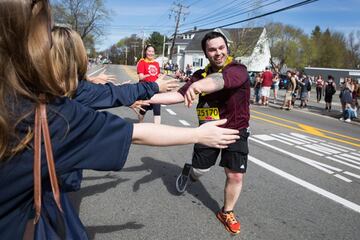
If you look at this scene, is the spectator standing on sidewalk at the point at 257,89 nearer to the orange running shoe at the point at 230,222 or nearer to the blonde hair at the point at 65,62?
the orange running shoe at the point at 230,222

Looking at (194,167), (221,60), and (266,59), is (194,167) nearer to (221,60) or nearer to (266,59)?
(221,60)

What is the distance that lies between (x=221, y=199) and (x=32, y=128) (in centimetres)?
343

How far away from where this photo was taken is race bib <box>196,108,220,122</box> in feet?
11.8

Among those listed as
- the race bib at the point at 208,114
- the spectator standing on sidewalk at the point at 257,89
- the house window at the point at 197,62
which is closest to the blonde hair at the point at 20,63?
the race bib at the point at 208,114

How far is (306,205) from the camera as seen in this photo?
4.40 metres

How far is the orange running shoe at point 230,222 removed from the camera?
356 centimetres

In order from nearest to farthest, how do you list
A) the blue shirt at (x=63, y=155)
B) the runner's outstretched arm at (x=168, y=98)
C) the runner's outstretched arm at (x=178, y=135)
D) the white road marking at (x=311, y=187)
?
the blue shirt at (x=63, y=155) < the runner's outstretched arm at (x=178, y=135) < the runner's outstretched arm at (x=168, y=98) < the white road marking at (x=311, y=187)

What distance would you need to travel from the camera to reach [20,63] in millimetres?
1229

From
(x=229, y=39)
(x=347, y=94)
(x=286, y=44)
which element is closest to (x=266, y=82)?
(x=347, y=94)

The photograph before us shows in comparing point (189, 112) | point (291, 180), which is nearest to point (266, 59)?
point (189, 112)

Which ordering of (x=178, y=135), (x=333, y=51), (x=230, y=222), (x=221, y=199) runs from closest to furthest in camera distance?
1. (x=178, y=135)
2. (x=230, y=222)
3. (x=221, y=199)
4. (x=333, y=51)

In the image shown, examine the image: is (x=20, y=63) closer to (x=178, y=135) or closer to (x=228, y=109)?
(x=178, y=135)

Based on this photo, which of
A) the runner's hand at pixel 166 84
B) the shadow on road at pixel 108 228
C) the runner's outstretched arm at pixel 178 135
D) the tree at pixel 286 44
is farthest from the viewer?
the tree at pixel 286 44

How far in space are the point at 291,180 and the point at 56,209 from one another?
448 centimetres
